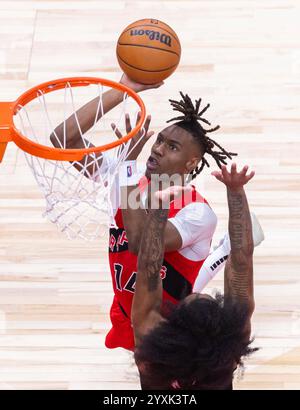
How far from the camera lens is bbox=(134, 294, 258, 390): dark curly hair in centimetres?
320

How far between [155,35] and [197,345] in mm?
1486

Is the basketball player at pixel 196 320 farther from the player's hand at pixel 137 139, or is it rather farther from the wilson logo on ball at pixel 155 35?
the wilson logo on ball at pixel 155 35

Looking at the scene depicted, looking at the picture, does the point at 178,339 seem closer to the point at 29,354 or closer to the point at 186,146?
the point at 186,146

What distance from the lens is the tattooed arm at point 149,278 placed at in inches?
132

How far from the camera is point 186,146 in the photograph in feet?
13.0

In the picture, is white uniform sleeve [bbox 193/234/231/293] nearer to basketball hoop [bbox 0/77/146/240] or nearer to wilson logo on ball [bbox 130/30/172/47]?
basketball hoop [bbox 0/77/146/240]

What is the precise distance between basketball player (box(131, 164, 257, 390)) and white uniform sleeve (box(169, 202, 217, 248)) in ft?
1.33

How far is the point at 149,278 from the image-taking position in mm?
3361

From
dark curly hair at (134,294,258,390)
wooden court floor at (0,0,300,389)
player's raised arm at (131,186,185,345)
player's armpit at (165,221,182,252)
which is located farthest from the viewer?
A: wooden court floor at (0,0,300,389)

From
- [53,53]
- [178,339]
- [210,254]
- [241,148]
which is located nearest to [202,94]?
[241,148]

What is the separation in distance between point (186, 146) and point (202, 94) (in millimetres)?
1836

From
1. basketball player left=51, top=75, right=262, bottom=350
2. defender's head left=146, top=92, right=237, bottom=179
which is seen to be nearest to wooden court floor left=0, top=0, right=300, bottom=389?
basketball player left=51, top=75, right=262, bottom=350

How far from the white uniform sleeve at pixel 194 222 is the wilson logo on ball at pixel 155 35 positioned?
0.71 meters

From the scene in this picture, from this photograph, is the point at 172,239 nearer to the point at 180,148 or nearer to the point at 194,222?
the point at 194,222
